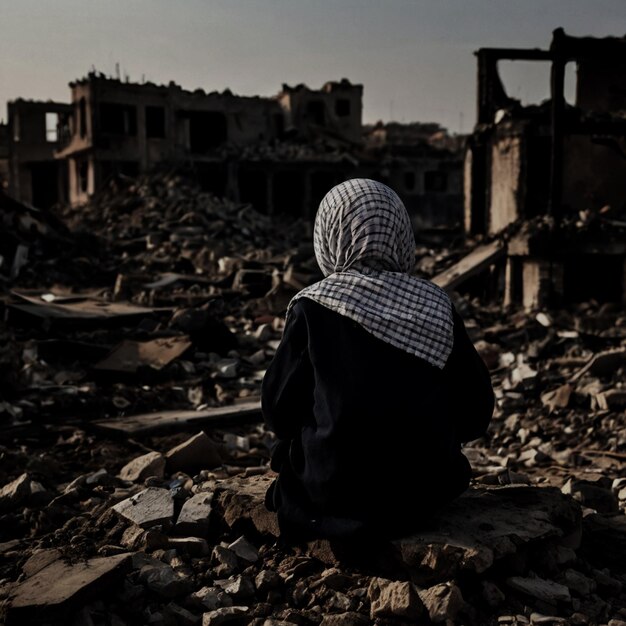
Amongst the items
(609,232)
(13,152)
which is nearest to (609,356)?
(609,232)

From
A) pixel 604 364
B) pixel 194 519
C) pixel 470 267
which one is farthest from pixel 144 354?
pixel 470 267

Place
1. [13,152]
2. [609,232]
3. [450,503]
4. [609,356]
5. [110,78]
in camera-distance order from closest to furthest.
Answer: [450,503] → [609,356] → [609,232] → [110,78] → [13,152]

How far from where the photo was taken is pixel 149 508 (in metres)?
3.22

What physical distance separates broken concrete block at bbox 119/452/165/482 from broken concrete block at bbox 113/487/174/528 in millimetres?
795

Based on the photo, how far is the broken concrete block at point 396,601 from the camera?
2.31 meters

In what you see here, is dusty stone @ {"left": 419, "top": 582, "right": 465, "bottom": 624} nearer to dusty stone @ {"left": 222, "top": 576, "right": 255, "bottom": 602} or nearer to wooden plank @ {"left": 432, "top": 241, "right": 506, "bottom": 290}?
dusty stone @ {"left": 222, "top": 576, "right": 255, "bottom": 602}

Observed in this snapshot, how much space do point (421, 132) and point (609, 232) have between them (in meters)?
41.0

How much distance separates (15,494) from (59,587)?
1462 millimetres

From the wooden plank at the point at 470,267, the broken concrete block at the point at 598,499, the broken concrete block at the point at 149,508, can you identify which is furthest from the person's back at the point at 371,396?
the wooden plank at the point at 470,267

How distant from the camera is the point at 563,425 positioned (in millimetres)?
6043

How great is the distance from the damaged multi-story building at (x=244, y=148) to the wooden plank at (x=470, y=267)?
1670 centimetres

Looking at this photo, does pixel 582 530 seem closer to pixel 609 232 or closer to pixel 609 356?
pixel 609 356

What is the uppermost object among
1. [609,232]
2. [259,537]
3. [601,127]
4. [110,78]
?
[110,78]

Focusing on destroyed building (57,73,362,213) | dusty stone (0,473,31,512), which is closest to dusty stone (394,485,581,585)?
dusty stone (0,473,31,512)
